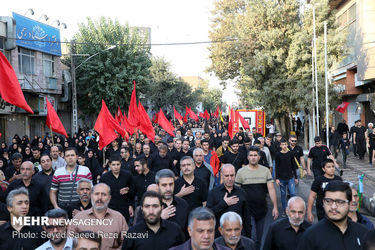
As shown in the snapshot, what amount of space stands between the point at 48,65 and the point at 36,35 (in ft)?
9.49

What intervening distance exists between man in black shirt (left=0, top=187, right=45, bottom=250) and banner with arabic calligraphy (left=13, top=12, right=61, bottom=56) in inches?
805

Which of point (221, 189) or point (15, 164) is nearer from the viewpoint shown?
point (221, 189)

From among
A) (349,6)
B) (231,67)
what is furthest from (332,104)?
(231,67)

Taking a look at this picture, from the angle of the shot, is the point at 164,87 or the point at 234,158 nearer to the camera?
the point at 234,158

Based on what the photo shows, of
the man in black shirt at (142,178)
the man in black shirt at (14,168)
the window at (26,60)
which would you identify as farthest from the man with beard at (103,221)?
the window at (26,60)

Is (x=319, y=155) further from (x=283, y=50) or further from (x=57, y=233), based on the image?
(x=283, y=50)

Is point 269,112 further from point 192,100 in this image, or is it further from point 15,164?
point 192,100

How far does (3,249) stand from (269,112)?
21600 millimetres

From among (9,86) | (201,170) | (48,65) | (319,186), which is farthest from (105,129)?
(48,65)

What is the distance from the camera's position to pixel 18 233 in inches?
169

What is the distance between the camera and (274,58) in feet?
79.3

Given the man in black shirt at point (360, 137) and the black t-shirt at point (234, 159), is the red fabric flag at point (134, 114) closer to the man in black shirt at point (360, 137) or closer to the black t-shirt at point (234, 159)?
the black t-shirt at point (234, 159)

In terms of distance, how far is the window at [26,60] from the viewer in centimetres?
2539

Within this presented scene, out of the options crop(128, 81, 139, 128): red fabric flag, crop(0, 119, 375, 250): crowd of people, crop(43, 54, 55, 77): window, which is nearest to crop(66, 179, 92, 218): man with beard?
crop(0, 119, 375, 250): crowd of people
